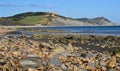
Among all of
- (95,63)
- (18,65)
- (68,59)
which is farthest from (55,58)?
(18,65)

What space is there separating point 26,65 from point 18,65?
405 mm

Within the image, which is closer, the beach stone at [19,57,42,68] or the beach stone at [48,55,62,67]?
the beach stone at [19,57,42,68]

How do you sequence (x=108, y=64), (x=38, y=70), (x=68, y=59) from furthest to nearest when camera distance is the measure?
(x=68, y=59), (x=108, y=64), (x=38, y=70)

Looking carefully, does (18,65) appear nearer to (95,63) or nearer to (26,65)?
(26,65)

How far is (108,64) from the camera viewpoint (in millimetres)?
15266

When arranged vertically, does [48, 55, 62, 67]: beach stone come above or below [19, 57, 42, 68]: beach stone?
below

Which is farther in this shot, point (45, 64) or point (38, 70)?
point (45, 64)

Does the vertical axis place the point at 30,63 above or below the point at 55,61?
above

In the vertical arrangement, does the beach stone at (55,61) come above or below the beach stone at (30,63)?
below

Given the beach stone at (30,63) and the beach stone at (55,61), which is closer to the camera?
the beach stone at (30,63)

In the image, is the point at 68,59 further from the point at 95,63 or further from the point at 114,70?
the point at 114,70

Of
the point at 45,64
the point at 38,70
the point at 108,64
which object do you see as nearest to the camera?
the point at 38,70

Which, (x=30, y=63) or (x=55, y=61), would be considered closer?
(x=30, y=63)

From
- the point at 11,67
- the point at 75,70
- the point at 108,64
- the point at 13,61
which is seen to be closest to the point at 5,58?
the point at 13,61
